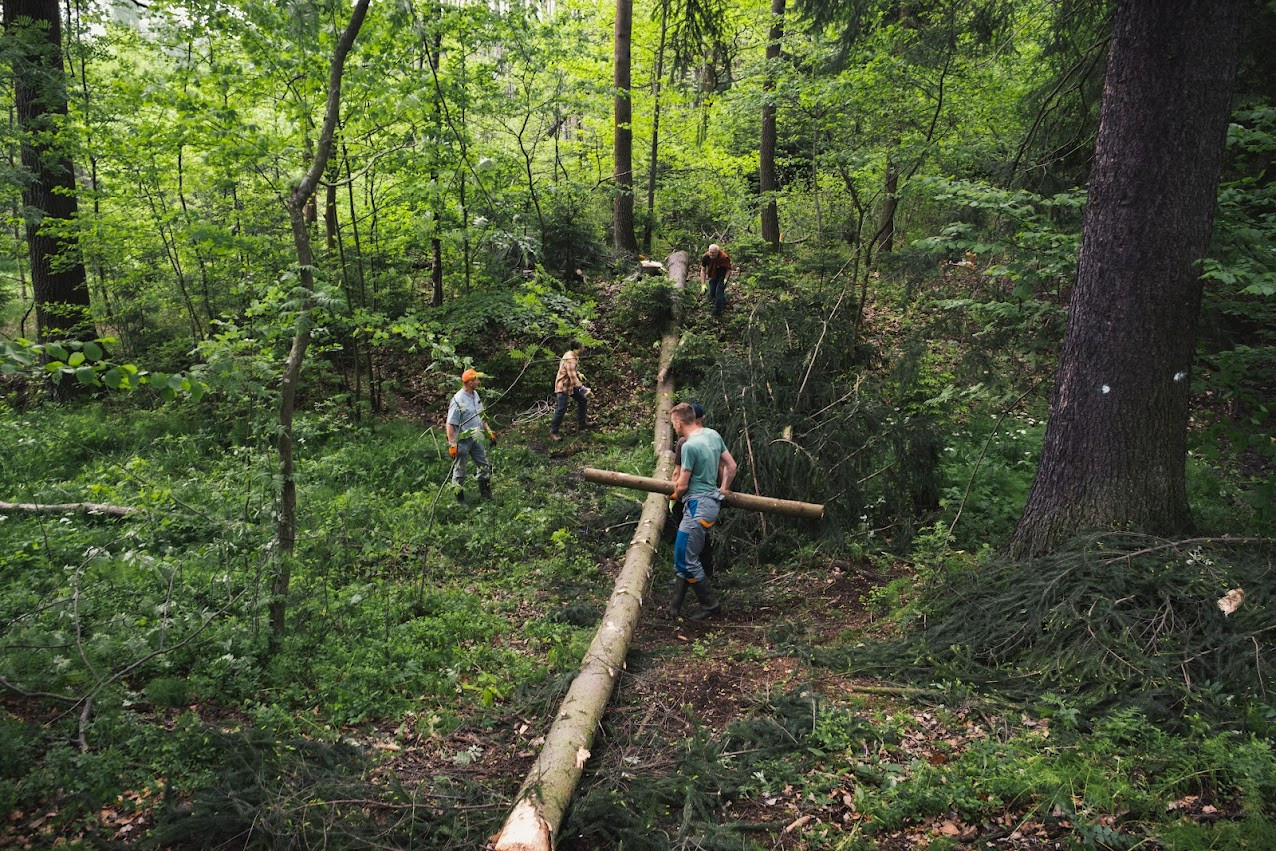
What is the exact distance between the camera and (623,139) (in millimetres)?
15312

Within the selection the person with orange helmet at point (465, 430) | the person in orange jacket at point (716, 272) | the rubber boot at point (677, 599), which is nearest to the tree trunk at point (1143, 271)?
the rubber boot at point (677, 599)

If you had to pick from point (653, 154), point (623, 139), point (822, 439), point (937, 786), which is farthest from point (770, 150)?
point (937, 786)

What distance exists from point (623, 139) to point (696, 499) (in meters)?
11.3

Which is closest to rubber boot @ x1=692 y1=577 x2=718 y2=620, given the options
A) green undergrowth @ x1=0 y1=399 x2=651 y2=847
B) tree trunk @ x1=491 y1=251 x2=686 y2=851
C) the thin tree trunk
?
tree trunk @ x1=491 y1=251 x2=686 y2=851

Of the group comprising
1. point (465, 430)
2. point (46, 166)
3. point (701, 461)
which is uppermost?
point (46, 166)

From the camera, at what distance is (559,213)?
46.0ft

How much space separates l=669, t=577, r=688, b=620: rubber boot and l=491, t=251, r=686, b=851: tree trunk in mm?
326

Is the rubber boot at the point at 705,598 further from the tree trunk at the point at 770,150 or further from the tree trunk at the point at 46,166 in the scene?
the tree trunk at the point at 770,150

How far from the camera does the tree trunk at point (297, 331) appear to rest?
4918mm

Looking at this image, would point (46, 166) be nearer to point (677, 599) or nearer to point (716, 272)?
point (716, 272)

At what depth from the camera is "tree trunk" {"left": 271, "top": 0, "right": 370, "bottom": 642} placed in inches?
194

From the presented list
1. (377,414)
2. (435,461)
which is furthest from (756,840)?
(377,414)

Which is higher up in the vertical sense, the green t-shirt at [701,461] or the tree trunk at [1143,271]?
the tree trunk at [1143,271]

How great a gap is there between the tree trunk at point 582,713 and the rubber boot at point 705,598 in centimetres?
55
